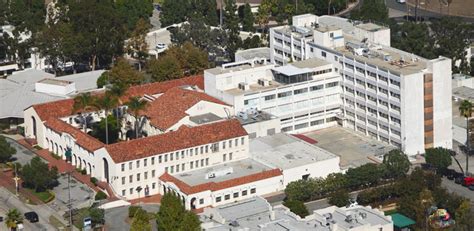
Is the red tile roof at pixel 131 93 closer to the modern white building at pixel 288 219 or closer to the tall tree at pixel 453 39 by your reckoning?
the modern white building at pixel 288 219

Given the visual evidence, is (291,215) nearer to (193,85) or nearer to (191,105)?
(191,105)

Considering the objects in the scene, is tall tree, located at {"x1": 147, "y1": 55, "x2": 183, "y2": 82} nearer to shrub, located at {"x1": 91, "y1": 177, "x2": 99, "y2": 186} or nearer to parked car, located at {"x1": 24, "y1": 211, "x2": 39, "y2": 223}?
shrub, located at {"x1": 91, "y1": 177, "x2": 99, "y2": 186}

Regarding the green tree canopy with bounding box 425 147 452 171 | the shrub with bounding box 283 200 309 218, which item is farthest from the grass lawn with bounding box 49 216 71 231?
the green tree canopy with bounding box 425 147 452 171

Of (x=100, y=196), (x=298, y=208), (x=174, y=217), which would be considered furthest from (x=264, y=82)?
(x=174, y=217)

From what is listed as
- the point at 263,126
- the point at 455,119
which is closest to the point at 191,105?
the point at 263,126

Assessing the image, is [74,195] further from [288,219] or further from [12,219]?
[288,219]

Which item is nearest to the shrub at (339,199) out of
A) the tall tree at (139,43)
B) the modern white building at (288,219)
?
the modern white building at (288,219)
